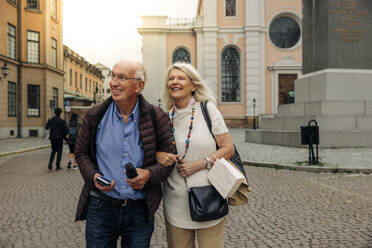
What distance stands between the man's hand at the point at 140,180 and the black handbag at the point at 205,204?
1.16 ft

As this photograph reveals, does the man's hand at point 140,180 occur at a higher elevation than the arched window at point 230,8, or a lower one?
lower

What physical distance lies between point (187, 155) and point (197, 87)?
21.4 inches

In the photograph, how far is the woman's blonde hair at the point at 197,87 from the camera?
8.03 ft

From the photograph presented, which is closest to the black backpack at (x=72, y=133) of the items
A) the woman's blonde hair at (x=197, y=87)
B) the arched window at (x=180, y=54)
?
the woman's blonde hair at (x=197, y=87)

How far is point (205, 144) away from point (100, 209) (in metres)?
0.85

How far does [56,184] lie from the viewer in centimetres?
735

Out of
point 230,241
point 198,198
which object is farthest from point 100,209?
point 230,241

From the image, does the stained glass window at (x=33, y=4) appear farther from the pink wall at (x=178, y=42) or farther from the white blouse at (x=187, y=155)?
the white blouse at (x=187, y=155)

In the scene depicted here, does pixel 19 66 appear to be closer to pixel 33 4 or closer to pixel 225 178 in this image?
pixel 33 4

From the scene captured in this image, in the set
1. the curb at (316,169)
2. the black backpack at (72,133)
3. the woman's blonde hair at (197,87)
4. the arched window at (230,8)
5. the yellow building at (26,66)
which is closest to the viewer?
the woman's blonde hair at (197,87)

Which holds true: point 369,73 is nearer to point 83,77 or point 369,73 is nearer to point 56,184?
point 56,184

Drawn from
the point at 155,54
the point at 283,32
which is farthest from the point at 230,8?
the point at 155,54

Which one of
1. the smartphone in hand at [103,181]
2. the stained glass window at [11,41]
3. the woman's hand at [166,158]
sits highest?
the stained glass window at [11,41]

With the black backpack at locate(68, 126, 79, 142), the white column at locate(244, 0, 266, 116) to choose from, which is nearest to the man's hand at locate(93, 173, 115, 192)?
the black backpack at locate(68, 126, 79, 142)
